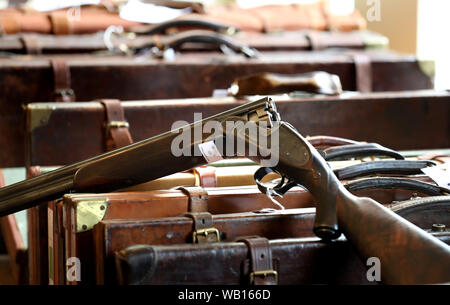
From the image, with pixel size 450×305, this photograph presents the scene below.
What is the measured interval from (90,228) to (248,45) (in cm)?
241

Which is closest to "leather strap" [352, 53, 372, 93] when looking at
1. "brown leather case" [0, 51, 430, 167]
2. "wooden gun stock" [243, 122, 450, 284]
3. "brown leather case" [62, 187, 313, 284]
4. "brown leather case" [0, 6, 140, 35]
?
"brown leather case" [0, 51, 430, 167]

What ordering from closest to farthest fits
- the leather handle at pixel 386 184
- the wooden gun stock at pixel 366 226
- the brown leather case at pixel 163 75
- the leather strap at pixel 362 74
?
the wooden gun stock at pixel 366 226, the leather handle at pixel 386 184, the brown leather case at pixel 163 75, the leather strap at pixel 362 74

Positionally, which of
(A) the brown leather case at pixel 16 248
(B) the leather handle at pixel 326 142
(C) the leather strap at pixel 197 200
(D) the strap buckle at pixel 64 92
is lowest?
(A) the brown leather case at pixel 16 248

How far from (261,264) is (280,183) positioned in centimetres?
22

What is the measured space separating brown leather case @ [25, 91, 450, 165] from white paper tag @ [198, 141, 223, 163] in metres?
0.93

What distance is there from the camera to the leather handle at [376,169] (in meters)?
1.75

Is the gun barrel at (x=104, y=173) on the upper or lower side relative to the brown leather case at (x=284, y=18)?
lower

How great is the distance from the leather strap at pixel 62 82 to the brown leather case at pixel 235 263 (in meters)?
1.77

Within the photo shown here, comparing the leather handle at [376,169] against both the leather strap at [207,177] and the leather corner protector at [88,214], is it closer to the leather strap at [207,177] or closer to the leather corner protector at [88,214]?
the leather strap at [207,177]

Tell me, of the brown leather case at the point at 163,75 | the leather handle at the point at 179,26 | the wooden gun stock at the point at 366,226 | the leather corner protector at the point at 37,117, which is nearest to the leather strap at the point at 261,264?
the wooden gun stock at the point at 366,226

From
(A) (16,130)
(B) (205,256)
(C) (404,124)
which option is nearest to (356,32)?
(C) (404,124)

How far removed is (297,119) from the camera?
2730mm

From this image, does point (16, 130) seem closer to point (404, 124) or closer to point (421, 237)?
point (404, 124)

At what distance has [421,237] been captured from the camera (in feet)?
4.17
